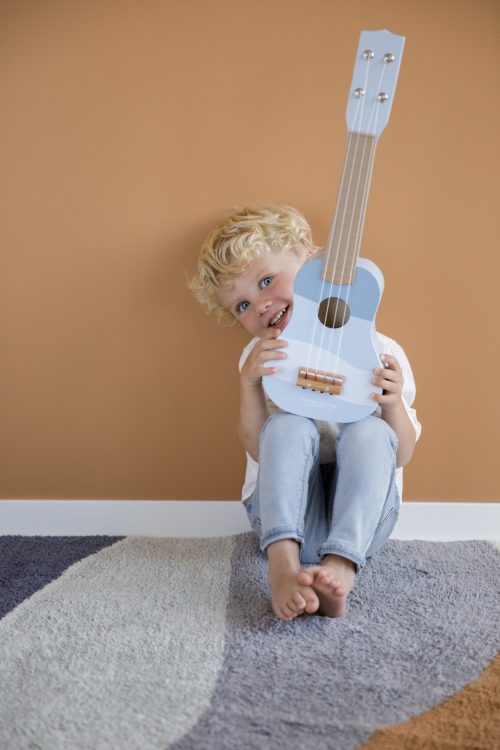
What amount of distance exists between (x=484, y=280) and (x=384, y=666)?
0.92m

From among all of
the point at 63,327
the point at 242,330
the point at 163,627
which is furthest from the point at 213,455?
the point at 163,627

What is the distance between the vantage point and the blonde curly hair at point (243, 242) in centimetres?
129

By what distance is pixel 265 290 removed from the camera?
4.21 feet

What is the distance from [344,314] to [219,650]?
545 millimetres

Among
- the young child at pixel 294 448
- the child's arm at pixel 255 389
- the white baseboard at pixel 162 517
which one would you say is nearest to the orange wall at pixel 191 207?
the white baseboard at pixel 162 517

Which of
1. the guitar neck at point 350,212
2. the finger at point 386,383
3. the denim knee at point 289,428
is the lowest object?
the denim knee at point 289,428

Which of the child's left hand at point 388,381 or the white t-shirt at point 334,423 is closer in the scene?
the child's left hand at point 388,381

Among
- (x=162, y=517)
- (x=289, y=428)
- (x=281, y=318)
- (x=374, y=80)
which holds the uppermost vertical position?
(x=374, y=80)

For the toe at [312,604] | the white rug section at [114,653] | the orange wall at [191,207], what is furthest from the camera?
the orange wall at [191,207]

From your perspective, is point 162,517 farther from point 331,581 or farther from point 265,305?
point 331,581

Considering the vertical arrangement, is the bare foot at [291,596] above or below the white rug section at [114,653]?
above

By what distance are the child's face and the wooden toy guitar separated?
0.18 meters

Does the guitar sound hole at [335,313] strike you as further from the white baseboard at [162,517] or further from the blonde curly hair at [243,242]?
the white baseboard at [162,517]

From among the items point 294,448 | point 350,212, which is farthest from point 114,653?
point 350,212
